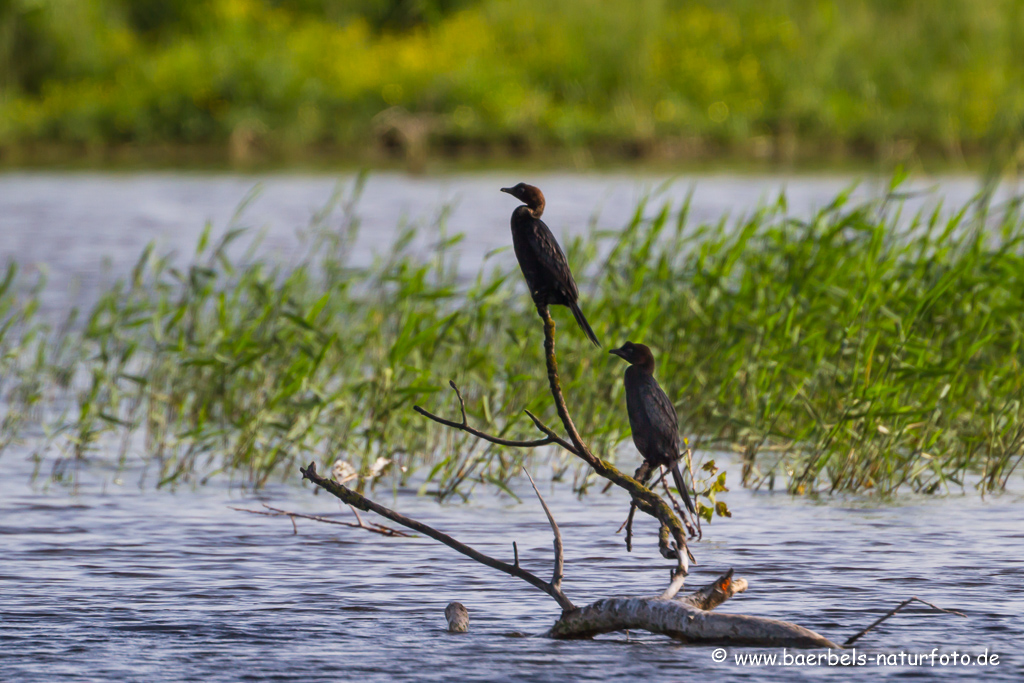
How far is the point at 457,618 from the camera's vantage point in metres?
6.16

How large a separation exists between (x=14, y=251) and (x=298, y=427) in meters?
11.9

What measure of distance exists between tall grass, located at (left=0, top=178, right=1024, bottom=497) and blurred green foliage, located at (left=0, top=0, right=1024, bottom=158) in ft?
77.4

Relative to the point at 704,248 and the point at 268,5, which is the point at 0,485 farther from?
the point at 268,5

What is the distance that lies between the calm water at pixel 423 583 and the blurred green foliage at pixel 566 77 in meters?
25.3

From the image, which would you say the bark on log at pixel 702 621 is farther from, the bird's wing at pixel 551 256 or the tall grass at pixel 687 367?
the tall grass at pixel 687 367

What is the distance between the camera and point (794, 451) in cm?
905

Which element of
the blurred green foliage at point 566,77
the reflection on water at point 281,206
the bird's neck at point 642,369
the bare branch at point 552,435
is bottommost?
the bare branch at point 552,435

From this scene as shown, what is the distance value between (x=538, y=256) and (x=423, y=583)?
2.00 m

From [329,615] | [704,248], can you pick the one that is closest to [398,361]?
[704,248]

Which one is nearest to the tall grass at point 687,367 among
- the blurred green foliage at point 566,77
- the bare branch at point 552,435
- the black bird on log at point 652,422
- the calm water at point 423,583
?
the calm water at point 423,583

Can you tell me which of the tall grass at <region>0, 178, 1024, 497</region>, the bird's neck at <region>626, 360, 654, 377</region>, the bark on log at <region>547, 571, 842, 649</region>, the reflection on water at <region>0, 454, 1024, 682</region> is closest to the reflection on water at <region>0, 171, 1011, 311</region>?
the tall grass at <region>0, 178, 1024, 497</region>

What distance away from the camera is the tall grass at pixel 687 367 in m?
8.61

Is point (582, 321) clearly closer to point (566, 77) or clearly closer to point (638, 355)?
point (638, 355)

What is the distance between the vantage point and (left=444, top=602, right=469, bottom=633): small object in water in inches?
243
